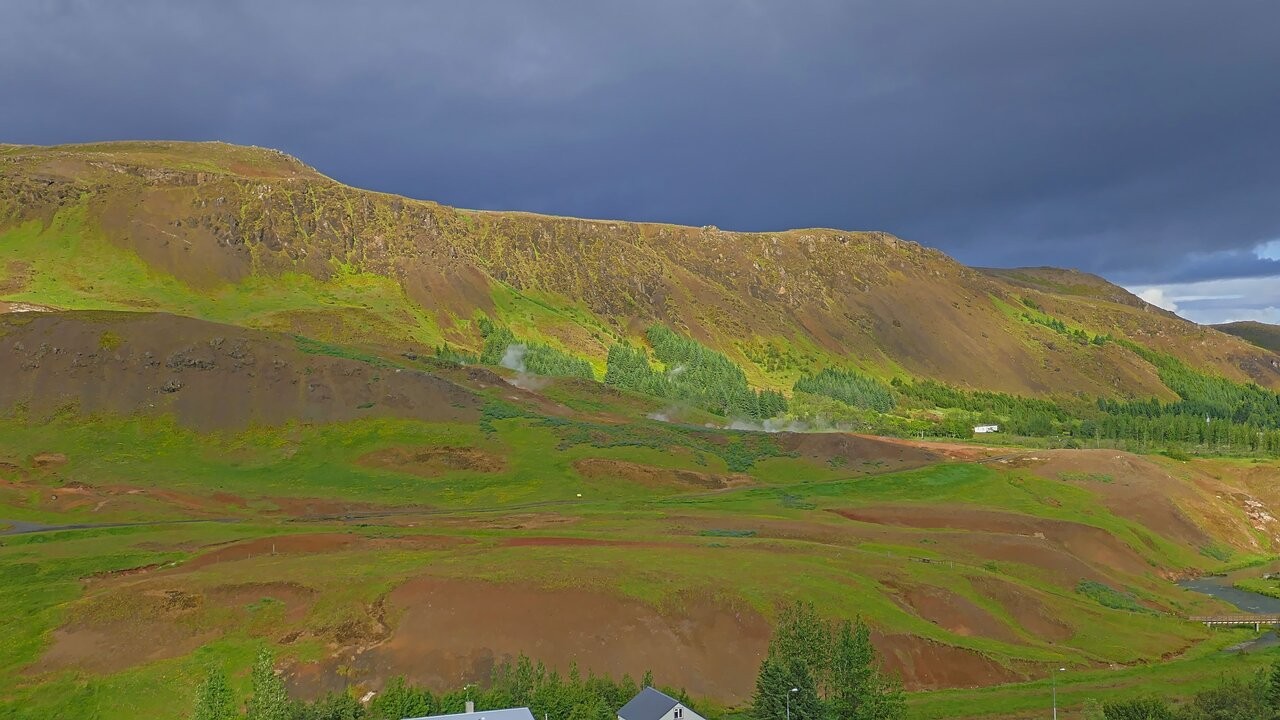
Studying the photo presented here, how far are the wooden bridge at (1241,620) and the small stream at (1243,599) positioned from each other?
1952 mm

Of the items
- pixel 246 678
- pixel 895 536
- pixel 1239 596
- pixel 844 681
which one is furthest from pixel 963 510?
pixel 246 678

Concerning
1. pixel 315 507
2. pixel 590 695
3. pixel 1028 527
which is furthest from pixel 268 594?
pixel 1028 527

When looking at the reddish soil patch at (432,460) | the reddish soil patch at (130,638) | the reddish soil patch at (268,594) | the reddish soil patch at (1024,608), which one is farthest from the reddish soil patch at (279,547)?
the reddish soil patch at (1024,608)

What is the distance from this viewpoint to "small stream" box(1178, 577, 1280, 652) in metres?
87.6

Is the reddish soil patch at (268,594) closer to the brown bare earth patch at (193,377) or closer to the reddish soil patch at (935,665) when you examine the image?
the reddish soil patch at (935,665)

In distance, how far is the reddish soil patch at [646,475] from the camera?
140625mm

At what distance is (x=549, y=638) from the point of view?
67812 mm

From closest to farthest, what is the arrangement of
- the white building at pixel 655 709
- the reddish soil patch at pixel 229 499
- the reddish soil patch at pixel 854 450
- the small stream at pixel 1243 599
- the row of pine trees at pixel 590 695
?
the white building at pixel 655 709
the row of pine trees at pixel 590 695
the small stream at pixel 1243 599
the reddish soil patch at pixel 229 499
the reddish soil patch at pixel 854 450

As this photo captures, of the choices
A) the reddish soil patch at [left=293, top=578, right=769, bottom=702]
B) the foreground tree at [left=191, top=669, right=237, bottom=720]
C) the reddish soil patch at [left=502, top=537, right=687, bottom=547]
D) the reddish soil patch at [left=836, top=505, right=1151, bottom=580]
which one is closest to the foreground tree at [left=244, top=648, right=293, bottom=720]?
the foreground tree at [left=191, top=669, right=237, bottom=720]

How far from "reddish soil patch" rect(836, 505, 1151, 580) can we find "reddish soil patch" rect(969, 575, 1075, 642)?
28169mm

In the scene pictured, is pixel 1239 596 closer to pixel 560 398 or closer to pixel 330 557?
pixel 330 557

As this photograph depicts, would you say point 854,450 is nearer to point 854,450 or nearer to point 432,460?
point 854,450

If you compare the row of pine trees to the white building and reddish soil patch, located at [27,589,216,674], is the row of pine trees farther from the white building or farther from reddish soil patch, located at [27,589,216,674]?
reddish soil patch, located at [27,589,216,674]

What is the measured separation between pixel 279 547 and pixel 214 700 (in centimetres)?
4007
